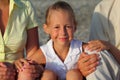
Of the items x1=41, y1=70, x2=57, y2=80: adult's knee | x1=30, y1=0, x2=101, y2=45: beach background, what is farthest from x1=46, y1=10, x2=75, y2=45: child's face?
x1=30, y1=0, x2=101, y2=45: beach background

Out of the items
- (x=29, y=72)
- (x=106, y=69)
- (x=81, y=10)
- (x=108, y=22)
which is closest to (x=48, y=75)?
(x=29, y=72)

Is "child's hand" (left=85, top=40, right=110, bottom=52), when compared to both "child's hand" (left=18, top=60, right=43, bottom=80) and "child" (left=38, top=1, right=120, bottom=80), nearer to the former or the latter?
"child" (left=38, top=1, right=120, bottom=80)

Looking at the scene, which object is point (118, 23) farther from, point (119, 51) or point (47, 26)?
point (47, 26)

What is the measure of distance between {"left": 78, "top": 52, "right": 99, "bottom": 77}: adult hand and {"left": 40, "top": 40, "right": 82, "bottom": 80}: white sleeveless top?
7.0 inches

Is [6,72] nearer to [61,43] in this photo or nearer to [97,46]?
[61,43]

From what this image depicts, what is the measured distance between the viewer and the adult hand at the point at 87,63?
2.85 metres

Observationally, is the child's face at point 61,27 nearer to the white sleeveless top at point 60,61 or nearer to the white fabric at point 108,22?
the white sleeveless top at point 60,61

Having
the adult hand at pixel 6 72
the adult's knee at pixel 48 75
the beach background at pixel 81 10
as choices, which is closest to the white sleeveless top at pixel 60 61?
the adult's knee at pixel 48 75

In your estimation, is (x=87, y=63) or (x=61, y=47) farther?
(x=61, y=47)

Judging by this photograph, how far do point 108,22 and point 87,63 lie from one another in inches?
26.1

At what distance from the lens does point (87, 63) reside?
9.45 feet

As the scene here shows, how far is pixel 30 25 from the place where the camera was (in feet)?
10.9

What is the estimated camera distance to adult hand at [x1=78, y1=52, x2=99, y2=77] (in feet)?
9.34

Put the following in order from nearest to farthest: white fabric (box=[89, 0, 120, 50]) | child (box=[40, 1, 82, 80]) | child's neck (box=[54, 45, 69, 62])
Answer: child (box=[40, 1, 82, 80]) < child's neck (box=[54, 45, 69, 62]) < white fabric (box=[89, 0, 120, 50])
